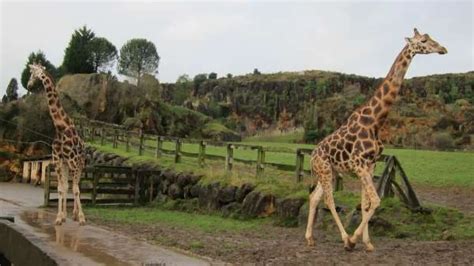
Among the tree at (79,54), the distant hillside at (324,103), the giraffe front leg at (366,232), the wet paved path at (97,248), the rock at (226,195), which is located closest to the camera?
the wet paved path at (97,248)

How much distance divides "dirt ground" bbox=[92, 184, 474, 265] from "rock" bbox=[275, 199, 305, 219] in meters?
0.62

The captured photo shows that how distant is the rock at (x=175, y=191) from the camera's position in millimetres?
19750

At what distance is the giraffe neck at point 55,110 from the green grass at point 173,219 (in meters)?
2.86

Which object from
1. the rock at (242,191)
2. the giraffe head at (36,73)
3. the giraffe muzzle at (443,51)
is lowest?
the rock at (242,191)

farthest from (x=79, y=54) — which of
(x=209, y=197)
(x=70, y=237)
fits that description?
(x=70, y=237)

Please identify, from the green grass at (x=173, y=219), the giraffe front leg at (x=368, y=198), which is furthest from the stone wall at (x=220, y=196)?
the giraffe front leg at (x=368, y=198)

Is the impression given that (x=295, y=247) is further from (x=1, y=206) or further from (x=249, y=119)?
(x=249, y=119)

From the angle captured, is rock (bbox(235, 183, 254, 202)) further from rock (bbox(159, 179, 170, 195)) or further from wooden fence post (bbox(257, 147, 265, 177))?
rock (bbox(159, 179, 170, 195))

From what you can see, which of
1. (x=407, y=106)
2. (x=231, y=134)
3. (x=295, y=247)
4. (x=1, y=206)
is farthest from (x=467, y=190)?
(x=407, y=106)

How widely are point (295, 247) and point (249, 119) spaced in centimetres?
6359

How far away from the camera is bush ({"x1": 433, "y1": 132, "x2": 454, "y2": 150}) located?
41594 millimetres

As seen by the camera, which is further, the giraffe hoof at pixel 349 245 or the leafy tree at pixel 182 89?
the leafy tree at pixel 182 89

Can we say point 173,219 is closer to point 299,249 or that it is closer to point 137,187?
point 137,187

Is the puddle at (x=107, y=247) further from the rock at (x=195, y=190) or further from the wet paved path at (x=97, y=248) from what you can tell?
the rock at (x=195, y=190)
